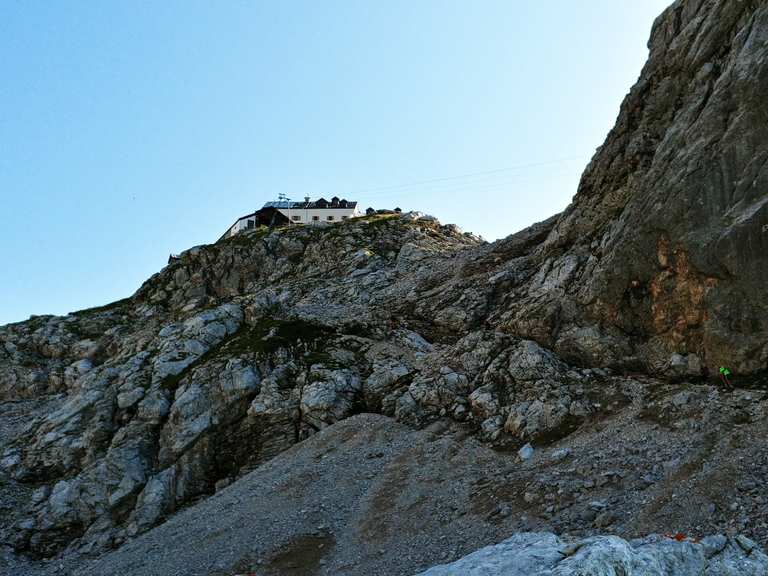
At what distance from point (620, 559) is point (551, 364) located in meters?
22.3

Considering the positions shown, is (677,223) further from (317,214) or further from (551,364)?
(317,214)

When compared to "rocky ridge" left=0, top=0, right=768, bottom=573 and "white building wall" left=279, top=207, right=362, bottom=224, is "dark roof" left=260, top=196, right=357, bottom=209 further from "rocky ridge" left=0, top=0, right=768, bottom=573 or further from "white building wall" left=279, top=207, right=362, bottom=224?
"rocky ridge" left=0, top=0, right=768, bottom=573

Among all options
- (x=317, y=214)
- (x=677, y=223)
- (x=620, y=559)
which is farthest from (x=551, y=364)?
(x=317, y=214)

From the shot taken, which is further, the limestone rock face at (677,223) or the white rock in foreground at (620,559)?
the limestone rock face at (677,223)

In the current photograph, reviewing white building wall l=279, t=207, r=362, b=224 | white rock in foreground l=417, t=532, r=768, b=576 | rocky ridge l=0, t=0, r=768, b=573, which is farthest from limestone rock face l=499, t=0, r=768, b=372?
white building wall l=279, t=207, r=362, b=224

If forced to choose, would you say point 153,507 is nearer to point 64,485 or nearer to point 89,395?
point 64,485

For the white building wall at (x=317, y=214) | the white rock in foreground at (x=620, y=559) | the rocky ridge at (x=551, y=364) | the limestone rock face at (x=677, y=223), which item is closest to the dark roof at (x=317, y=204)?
the white building wall at (x=317, y=214)

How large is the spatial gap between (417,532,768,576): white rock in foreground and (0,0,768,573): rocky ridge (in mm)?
1921

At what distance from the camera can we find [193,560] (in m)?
29.7

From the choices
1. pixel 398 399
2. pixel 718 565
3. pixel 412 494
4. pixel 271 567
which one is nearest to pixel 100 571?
pixel 271 567

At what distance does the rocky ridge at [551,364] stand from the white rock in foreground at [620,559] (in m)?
1.92

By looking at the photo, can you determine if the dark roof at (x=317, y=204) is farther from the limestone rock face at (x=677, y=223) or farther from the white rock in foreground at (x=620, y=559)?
the white rock in foreground at (x=620, y=559)

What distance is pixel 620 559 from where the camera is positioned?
15.8 m

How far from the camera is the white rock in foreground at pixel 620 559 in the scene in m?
15.7
